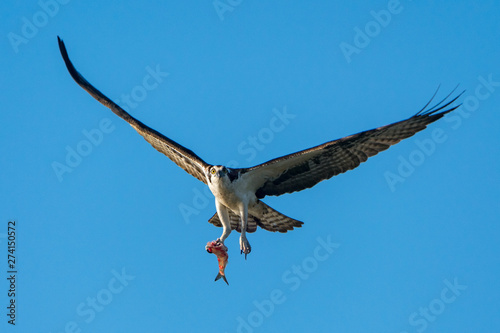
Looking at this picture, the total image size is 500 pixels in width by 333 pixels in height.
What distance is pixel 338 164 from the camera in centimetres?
1475

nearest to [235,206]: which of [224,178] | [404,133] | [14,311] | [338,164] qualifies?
[224,178]

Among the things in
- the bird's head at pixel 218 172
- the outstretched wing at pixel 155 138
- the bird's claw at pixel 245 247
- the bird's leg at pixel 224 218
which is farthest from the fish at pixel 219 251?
the outstretched wing at pixel 155 138

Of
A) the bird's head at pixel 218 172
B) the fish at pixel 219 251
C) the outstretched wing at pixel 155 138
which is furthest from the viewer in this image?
the outstretched wing at pixel 155 138

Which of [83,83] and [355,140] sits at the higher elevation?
[83,83]

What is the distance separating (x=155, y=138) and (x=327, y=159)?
130 inches

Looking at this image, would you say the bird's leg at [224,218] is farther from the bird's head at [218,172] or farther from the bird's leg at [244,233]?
the bird's head at [218,172]

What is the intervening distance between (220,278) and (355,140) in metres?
3.31

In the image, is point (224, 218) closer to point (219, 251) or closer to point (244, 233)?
point (244, 233)

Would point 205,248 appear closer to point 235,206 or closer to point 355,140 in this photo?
point 235,206

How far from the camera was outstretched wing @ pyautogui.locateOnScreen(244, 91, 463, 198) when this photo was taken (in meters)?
14.2

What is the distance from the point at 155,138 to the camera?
15.6 metres

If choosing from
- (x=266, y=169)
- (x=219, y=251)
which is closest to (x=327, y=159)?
(x=266, y=169)

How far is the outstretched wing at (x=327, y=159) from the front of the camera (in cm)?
1416

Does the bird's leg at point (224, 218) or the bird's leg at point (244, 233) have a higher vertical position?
the bird's leg at point (224, 218)
